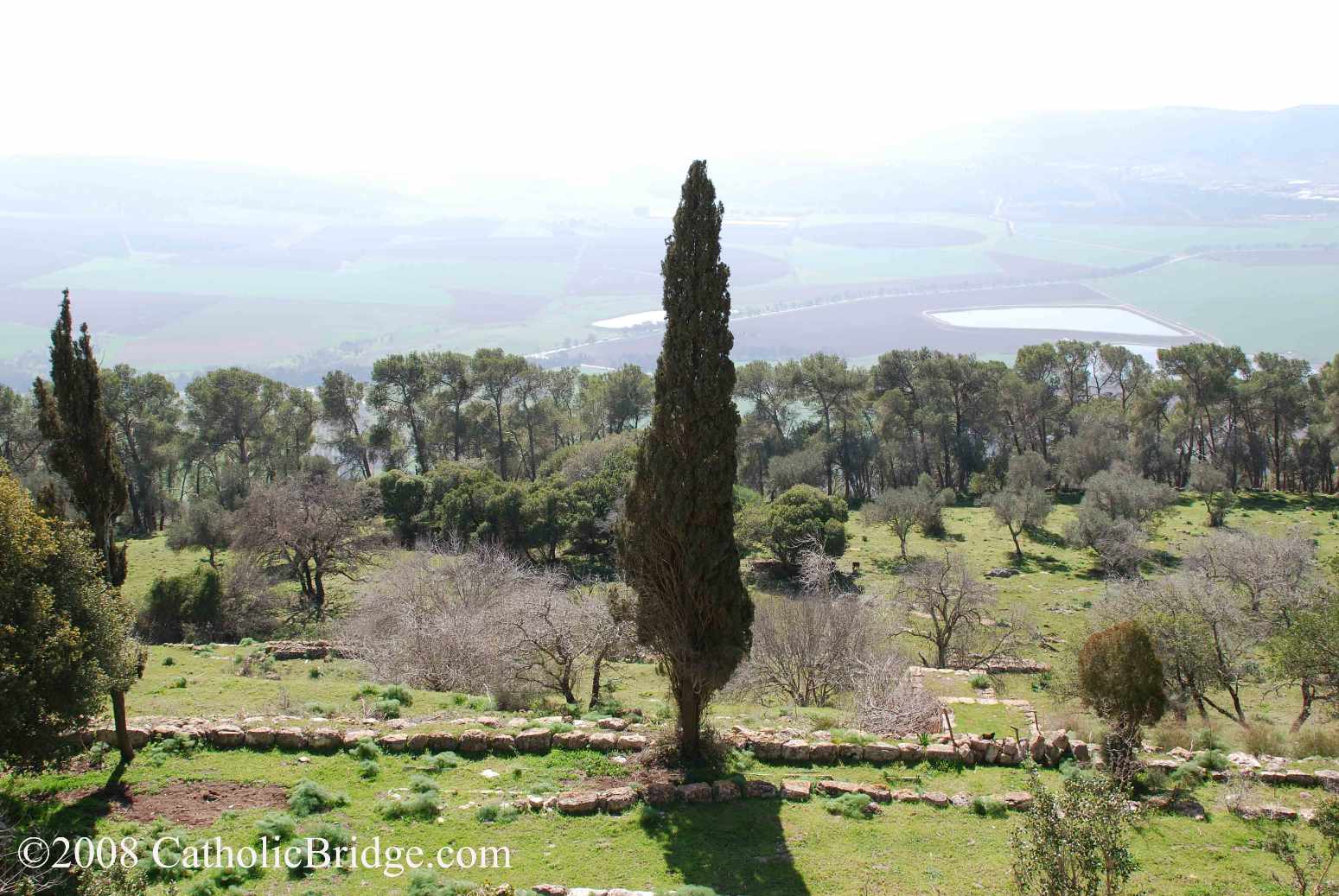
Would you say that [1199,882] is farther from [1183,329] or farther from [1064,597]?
[1183,329]

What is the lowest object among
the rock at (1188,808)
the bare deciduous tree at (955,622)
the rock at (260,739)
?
the bare deciduous tree at (955,622)

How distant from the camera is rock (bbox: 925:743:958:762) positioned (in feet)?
48.3

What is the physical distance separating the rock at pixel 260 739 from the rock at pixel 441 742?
269cm

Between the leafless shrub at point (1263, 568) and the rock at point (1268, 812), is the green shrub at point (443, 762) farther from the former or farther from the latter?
the leafless shrub at point (1263, 568)

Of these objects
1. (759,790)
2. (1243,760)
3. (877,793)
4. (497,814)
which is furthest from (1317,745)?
(497,814)

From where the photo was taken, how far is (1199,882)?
10961 millimetres

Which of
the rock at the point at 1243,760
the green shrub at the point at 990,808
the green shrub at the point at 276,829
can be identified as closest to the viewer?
the green shrub at the point at 276,829

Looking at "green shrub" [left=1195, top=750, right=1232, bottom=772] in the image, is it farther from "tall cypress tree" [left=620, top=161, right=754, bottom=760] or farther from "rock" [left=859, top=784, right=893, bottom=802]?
"tall cypress tree" [left=620, top=161, right=754, bottom=760]

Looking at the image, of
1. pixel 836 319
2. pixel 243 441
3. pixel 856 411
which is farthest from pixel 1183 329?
pixel 243 441

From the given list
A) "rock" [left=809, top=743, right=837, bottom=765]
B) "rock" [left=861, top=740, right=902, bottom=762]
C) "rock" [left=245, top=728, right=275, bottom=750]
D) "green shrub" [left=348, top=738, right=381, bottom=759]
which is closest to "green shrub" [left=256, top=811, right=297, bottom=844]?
"green shrub" [left=348, top=738, right=381, bottom=759]

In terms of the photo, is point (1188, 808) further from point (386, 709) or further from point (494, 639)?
point (494, 639)

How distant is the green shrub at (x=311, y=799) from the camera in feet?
40.1

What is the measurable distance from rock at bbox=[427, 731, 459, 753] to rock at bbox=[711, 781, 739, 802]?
4.78m

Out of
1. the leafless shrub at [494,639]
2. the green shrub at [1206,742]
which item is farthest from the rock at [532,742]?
the green shrub at [1206,742]
